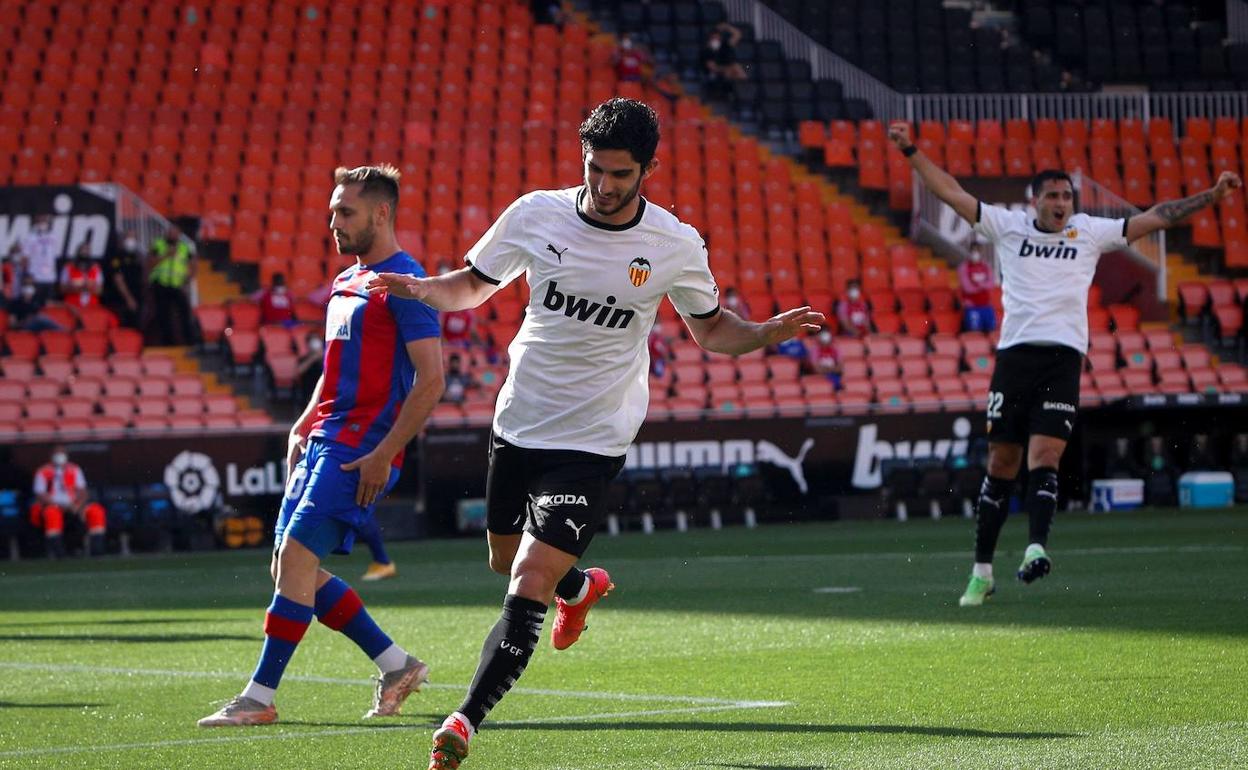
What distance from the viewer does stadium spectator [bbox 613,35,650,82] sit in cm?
3094

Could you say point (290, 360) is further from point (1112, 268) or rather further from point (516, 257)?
point (516, 257)

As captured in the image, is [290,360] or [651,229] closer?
[651,229]

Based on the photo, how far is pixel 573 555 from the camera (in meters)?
6.24

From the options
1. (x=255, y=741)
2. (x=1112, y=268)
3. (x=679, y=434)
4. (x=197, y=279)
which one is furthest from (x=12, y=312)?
(x=255, y=741)

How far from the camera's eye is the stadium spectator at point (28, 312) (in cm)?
2344

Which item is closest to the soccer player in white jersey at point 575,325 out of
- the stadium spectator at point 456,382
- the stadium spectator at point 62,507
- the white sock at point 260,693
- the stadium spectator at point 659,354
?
the white sock at point 260,693

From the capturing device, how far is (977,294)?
1033 inches

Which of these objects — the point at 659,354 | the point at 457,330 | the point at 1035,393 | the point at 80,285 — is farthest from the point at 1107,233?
the point at 80,285

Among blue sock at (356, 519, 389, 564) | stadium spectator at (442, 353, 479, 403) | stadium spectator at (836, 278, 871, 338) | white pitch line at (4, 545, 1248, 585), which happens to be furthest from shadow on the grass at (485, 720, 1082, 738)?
stadium spectator at (836, 278, 871, 338)

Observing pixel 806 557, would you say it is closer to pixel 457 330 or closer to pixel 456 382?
pixel 456 382

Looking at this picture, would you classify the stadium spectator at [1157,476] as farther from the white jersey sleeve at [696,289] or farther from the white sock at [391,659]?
the white jersey sleeve at [696,289]

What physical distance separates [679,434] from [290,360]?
485 cm

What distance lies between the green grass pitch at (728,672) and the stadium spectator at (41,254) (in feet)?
31.6

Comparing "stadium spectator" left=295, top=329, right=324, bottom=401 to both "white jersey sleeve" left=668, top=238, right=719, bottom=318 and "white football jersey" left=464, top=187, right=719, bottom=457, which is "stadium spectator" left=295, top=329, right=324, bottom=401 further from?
"white football jersey" left=464, top=187, right=719, bottom=457
